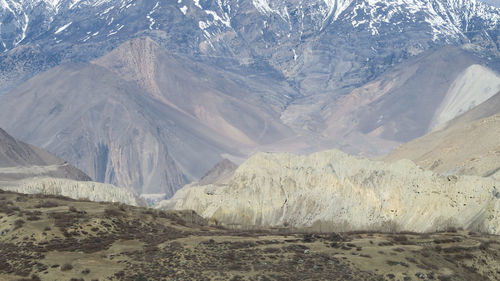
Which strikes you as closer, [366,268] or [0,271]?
[0,271]

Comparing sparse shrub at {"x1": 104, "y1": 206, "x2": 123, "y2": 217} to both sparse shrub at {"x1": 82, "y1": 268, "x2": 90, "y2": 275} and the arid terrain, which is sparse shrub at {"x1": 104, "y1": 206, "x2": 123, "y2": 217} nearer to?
the arid terrain

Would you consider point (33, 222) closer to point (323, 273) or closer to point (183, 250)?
point (183, 250)

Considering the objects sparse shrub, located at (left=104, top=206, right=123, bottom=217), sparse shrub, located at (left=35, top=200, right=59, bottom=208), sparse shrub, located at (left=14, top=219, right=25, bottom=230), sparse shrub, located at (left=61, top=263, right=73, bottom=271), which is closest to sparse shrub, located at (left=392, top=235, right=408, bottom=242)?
sparse shrub, located at (left=104, top=206, right=123, bottom=217)

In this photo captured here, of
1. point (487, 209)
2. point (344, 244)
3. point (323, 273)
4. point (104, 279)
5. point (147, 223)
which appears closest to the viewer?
point (104, 279)

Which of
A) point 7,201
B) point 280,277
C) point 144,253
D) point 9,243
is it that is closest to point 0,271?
point 9,243

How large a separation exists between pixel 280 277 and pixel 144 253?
1653cm

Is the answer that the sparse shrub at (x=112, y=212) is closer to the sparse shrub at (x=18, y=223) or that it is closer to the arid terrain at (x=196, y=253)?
the arid terrain at (x=196, y=253)

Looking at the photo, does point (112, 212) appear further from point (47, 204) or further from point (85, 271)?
point (85, 271)

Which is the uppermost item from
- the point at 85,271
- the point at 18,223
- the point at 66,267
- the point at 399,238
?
the point at 18,223

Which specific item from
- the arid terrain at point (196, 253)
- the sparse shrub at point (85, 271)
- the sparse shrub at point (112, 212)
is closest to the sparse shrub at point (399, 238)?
the arid terrain at point (196, 253)

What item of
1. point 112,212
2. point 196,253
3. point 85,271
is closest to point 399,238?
point 196,253

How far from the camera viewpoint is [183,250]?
88000 millimetres

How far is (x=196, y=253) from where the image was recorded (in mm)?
87625

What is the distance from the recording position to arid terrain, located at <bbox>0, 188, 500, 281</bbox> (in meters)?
79.8
